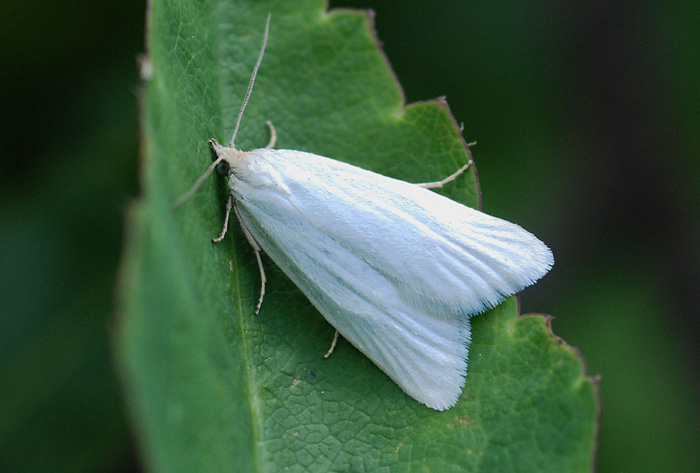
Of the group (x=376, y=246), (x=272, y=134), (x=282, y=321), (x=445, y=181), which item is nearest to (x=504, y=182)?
(x=445, y=181)

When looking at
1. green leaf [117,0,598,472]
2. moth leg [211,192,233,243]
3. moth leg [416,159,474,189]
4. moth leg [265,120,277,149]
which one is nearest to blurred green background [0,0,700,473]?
moth leg [211,192,233,243]

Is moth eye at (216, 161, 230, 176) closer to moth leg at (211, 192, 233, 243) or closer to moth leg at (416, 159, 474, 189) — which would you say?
moth leg at (211, 192, 233, 243)

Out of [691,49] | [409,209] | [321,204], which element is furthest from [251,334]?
[691,49]

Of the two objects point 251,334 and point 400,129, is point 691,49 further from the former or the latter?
point 251,334

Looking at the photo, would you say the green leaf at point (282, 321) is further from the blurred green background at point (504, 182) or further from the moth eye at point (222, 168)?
the blurred green background at point (504, 182)

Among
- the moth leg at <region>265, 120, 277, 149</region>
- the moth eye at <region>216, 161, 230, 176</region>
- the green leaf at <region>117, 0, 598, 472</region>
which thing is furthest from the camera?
the moth leg at <region>265, 120, 277, 149</region>

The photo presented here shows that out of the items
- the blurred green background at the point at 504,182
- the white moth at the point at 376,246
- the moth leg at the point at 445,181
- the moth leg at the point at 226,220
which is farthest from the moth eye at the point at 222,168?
the moth leg at the point at 445,181

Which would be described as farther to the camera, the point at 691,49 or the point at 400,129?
the point at 691,49

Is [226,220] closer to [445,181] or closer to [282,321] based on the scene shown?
[282,321]
